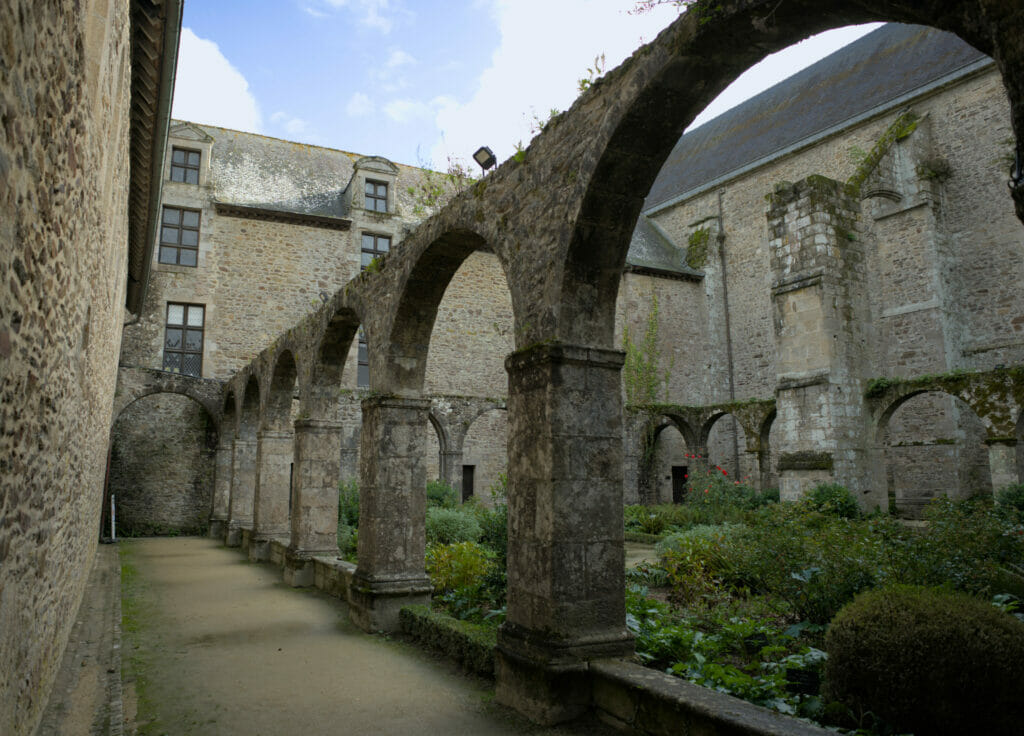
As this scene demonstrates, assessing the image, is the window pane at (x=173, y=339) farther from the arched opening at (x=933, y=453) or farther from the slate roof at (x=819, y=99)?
the arched opening at (x=933, y=453)

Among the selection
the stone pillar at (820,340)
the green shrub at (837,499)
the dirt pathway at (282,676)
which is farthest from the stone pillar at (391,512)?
the stone pillar at (820,340)

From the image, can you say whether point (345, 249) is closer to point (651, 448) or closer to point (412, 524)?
point (651, 448)

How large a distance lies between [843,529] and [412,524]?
3.53 meters

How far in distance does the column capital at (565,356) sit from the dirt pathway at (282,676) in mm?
1856

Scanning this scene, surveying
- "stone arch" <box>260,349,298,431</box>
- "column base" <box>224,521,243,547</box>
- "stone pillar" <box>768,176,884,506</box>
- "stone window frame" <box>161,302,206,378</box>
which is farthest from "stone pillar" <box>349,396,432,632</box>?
"stone window frame" <box>161,302,206,378</box>

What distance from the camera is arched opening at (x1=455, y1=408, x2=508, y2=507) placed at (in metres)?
17.2

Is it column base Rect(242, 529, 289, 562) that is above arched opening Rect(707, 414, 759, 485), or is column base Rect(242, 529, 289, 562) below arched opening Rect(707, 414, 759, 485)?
below

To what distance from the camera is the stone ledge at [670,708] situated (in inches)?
103

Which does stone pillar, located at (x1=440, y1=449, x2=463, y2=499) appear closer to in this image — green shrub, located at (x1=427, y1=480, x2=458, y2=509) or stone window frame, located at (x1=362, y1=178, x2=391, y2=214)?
green shrub, located at (x1=427, y1=480, x2=458, y2=509)

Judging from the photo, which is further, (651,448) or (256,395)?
(651,448)

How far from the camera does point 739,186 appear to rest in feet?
61.9

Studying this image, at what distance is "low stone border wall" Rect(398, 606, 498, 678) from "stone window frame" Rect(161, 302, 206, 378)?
11.1 m

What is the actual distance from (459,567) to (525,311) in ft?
9.99

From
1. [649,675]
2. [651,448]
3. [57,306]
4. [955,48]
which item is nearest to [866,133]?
[955,48]
